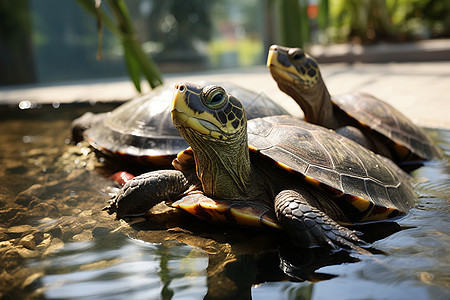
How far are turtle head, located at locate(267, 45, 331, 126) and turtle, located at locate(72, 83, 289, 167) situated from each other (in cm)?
19

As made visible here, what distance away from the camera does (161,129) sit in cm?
279

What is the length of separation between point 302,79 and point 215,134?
1.38 metres

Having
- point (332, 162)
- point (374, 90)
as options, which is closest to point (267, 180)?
point (332, 162)

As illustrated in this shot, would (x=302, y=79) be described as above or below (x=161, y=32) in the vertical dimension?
below

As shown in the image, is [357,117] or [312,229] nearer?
[312,229]

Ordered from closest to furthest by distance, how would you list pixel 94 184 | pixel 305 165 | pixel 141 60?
pixel 305 165, pixel 94 184, pixel 141 60

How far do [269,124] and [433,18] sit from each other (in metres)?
9.26

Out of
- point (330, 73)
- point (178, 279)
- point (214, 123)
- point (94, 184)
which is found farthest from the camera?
point (330, 73)

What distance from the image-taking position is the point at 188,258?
1.70m

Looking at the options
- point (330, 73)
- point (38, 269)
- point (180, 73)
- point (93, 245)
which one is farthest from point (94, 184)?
point (180, 73)

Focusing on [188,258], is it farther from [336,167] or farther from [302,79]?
[302,79]

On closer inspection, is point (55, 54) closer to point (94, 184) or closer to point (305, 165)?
point (94, 184)

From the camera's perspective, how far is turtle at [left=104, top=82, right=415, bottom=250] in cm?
179

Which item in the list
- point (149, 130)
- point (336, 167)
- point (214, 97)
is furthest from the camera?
point (149, 130)
